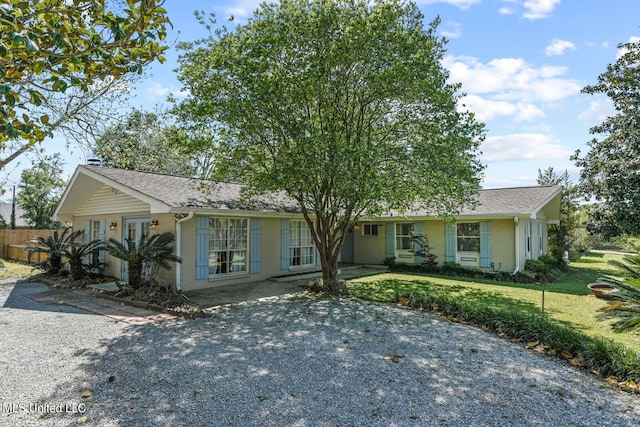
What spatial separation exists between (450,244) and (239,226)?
8724mm

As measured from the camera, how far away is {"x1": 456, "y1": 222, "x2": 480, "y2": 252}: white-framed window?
14.6 m

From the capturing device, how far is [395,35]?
839 centimetres

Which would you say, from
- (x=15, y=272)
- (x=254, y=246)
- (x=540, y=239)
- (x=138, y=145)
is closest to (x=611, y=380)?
(x=254, y=246)

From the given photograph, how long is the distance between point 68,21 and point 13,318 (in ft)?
20.4

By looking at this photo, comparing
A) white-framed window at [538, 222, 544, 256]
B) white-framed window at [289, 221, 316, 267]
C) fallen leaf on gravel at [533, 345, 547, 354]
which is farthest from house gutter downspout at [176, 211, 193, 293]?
white-framed window at [538, 222, 544, 256]

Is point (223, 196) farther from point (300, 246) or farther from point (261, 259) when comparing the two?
point (300, 246)

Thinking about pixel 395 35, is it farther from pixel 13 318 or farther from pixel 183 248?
pixel 13 318

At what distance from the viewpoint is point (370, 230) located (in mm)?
17359

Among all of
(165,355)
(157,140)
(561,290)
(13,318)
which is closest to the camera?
(165,355)

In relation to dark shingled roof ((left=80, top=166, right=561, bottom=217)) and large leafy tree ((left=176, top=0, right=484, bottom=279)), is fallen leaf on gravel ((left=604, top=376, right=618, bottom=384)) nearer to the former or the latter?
large leafy tree ((left=176, top=0, right=484, bottom=279))

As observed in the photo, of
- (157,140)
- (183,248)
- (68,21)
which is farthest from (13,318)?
(157,140)

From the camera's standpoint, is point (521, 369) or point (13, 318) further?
point (13, 318)

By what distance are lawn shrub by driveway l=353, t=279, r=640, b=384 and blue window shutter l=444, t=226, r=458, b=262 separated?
18.3 feet

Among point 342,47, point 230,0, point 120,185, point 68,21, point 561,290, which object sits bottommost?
point 561,290
